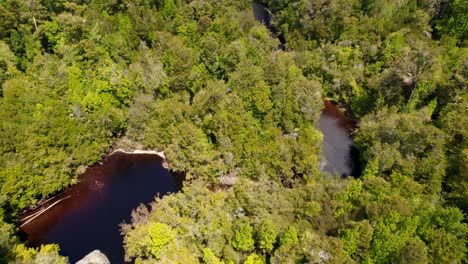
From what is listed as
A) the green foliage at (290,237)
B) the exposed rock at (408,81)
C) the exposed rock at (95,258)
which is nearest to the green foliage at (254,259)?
the green foliage at (290,237)

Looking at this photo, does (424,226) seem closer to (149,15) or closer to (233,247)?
(233,247)

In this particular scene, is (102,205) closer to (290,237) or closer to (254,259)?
(254,259)

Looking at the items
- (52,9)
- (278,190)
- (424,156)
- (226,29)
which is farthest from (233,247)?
(52,9)

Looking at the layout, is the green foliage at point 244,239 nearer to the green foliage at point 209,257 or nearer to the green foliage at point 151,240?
the green foliage at point 209,257

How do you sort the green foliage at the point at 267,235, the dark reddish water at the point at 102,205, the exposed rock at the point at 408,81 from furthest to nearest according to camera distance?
the exposed rock at the point at 408,81, the dark reddish water at the point at 102,205, the green foliage at the point at 267,235

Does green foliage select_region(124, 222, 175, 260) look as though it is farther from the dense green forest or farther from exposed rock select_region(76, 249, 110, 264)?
exposed rock select_region(76, 249, 110, 264)

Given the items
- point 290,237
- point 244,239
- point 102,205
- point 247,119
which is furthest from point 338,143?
point 102,205

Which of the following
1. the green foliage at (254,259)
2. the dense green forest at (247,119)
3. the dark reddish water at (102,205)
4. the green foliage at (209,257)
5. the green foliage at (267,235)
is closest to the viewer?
the green foliage at (254,259)
